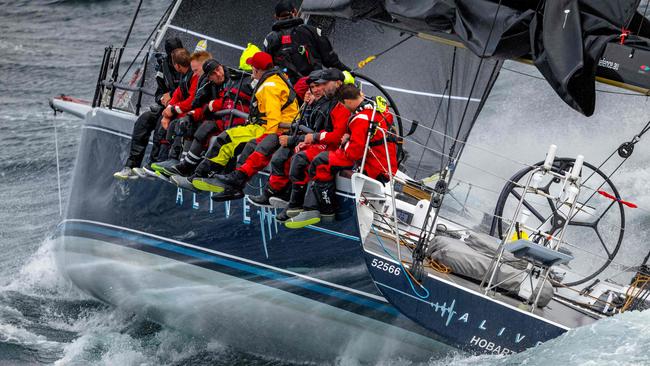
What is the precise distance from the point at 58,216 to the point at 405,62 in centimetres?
401

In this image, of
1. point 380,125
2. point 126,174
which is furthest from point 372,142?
point 126,174

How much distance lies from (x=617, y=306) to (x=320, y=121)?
2.08 meters

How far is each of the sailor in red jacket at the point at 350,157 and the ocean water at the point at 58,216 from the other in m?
1.02

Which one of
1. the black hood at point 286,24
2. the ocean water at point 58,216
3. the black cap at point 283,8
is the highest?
the black cap at point 283,8

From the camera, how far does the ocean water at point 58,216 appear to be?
5.51 metres

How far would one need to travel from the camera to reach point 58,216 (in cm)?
1047

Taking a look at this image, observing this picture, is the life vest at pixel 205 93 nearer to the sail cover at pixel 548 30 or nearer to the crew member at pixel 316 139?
the crew member at pixel 316 139

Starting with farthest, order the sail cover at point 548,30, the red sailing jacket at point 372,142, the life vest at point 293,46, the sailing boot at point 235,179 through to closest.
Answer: the life vest at point 293,46
the sailing boot at point 235,179
the red sailing jacket at point 372,142
the sail cover at point 548,30

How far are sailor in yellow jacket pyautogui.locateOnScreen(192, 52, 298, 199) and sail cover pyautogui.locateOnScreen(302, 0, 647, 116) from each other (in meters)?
1.00

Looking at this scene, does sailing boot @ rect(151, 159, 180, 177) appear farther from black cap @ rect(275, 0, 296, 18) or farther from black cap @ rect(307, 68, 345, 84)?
black cap @ rect(307, 68, 345, 84)

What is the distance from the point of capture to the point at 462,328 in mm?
5633

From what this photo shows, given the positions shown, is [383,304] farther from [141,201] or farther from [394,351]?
[141,201]

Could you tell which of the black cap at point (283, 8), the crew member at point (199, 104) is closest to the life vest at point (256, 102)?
the crew member at point (199, 104)

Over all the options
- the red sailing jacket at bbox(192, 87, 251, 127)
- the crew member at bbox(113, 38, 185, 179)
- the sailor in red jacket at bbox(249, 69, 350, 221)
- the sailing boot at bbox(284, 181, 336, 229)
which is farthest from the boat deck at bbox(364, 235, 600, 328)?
the crew member at bbox(113, 38, 185, 179)
